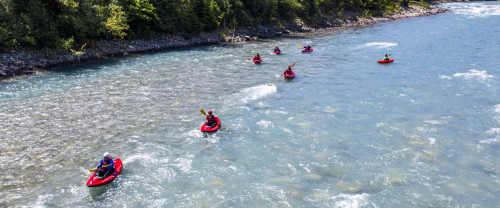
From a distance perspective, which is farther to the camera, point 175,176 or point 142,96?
point 142,96

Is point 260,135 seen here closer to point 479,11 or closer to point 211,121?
point 211,121

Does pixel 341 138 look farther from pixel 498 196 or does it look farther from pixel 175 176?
pixel 175 176

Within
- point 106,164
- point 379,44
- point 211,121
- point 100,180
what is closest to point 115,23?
point 211,121

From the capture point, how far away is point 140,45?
39.0 meters

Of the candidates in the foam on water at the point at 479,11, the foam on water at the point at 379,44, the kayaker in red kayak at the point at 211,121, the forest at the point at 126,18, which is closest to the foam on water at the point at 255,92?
the kayaker in red kayak at the point at 211,121

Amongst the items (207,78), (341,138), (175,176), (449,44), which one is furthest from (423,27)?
(175,176)

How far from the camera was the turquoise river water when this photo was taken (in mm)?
13008

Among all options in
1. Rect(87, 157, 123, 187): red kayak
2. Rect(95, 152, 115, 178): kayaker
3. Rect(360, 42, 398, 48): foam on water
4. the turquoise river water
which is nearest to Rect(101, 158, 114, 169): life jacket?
Rect(95, 152, 115, 178): kayaker

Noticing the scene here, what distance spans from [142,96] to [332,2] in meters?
54.7

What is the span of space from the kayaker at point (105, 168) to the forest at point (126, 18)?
23762mm

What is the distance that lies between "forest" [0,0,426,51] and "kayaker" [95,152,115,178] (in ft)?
78.0

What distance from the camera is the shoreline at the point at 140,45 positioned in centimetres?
2958

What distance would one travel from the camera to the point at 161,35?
42594mm

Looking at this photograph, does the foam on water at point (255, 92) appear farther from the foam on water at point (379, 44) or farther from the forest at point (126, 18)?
the foam on water at point (379, 44)
